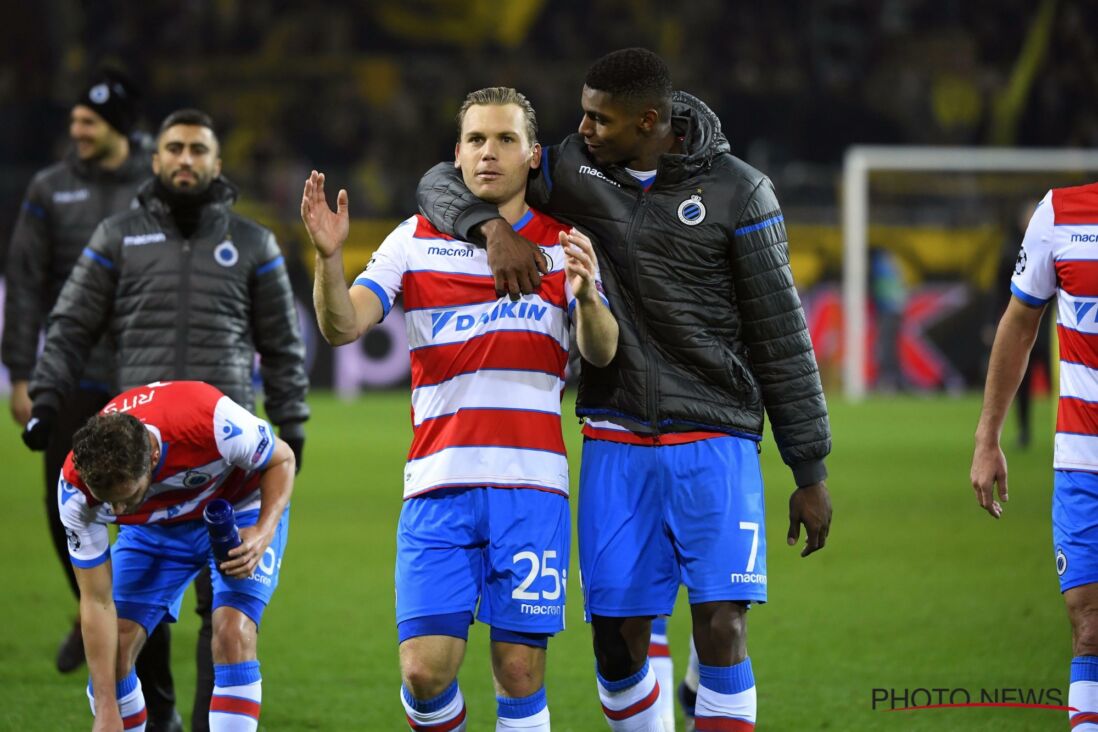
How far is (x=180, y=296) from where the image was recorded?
566 centimetres

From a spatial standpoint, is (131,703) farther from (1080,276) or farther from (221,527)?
(1080,276)

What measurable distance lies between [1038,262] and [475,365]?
5.29 feet

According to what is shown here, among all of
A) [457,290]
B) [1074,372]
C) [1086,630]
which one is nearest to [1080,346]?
[1074,372]

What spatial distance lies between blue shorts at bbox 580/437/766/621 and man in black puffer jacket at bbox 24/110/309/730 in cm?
165

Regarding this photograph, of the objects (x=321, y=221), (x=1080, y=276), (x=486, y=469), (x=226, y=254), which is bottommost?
(x=486, y=469)

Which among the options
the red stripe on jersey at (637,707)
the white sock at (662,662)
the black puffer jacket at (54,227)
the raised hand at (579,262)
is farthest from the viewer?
the black puffer jacket at (54,227)

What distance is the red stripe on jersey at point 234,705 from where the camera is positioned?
4.75m

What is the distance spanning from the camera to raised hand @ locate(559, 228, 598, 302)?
4.06 m

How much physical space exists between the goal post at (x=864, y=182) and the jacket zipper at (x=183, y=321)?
15.1 meters

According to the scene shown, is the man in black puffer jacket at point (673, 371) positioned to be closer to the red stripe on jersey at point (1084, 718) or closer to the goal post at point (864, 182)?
the red stripe on jersey at point (1084, 718)

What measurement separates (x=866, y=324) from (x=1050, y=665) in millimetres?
14078

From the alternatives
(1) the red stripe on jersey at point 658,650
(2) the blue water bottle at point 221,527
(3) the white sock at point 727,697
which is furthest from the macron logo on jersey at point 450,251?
(1) the red stripe on jersey at point 658,650

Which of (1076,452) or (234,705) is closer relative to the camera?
(1076,452)

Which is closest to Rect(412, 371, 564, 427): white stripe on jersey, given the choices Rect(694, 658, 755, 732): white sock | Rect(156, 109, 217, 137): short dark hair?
Rect(694, 658, 755, 732): white sock
